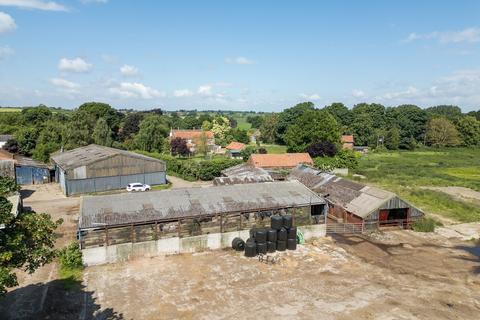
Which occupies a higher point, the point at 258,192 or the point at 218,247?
the point at 258,192

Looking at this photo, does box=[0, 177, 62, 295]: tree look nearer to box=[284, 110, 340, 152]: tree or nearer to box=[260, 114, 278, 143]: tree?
box=[284, 110, 340, 152]: tree

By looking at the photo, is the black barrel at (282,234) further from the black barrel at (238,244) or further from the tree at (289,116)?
the tree at (289,116)

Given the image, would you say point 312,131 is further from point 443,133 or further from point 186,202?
point 443,133

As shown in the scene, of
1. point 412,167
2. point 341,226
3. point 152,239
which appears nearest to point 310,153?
point 412,167

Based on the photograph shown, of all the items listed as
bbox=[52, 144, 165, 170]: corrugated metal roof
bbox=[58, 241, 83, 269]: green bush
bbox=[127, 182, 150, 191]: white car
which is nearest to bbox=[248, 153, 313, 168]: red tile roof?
bbox=[52, 144, 165, 170]: corrugated metal roof

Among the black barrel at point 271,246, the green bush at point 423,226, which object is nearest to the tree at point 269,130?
the green bush at point 423,226

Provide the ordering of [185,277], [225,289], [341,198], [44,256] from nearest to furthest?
[44,256] → [225,289] → [185,277] → [341,198]

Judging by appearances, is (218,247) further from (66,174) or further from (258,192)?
(66,174)
